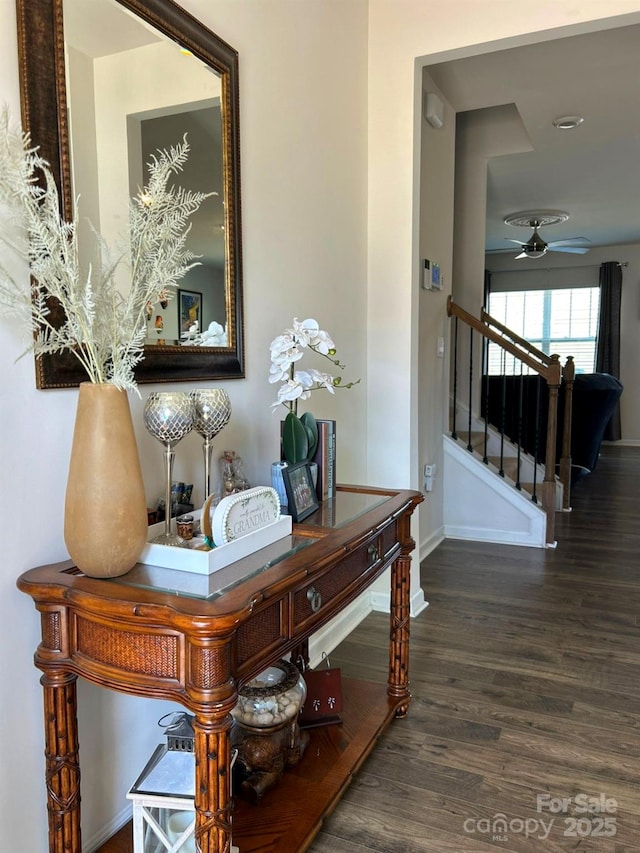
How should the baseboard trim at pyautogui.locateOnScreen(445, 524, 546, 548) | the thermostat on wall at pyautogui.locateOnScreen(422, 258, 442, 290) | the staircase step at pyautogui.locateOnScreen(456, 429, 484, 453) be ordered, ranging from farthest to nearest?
1. the staircase step at pyautogui.locateOnScreen(456, 429, 484, 453)
2. the baseboard trim at pyautogui.locateOnScreen(445, 524, 546, 548)
3. the thermostat on wall at pyautogui.locateOnScreen(422, 258, 442, 290)

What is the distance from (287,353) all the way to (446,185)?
2819mm

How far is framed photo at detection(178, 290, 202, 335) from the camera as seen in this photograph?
1.60m

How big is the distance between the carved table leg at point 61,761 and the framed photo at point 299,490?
2.10ft

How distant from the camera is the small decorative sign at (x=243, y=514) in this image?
1209 millimetres

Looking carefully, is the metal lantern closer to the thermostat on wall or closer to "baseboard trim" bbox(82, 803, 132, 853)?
"baseboard trim" bbox(82, 803, 132, 853)

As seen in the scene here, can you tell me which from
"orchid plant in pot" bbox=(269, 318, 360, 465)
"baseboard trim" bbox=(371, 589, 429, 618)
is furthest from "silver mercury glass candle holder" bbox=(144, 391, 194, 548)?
"baseboard trim" bbox=(371, 589, 429, 618)

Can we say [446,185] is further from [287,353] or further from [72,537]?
[72,537]

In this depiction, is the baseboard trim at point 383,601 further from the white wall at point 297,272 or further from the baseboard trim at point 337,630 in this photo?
the white wall at point 297,272

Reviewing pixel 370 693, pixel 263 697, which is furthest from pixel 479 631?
pixel 263 697

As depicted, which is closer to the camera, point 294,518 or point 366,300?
point 294,518

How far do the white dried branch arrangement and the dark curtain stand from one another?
860cm

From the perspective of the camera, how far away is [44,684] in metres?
1.16

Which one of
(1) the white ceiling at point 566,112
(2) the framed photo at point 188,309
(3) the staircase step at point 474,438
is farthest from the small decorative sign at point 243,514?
(3) the staircase step at point 474,438

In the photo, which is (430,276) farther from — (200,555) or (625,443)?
(625,443)
